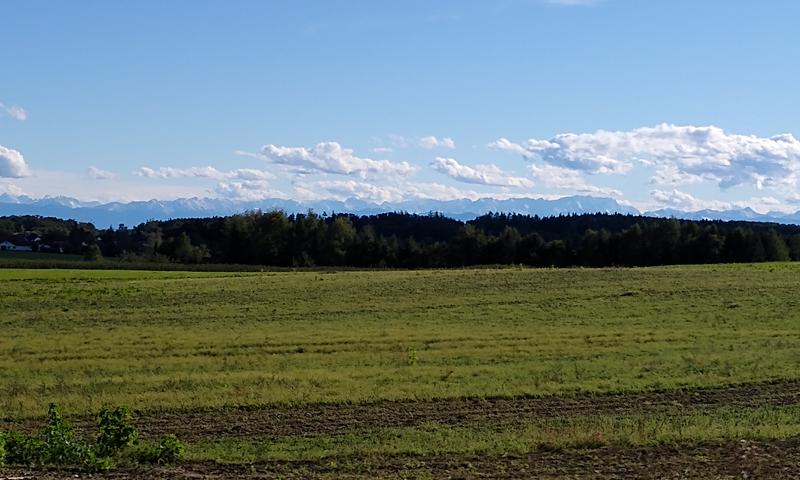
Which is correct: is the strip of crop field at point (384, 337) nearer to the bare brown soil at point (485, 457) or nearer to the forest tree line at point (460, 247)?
the bare brown soil at point (485, 457)

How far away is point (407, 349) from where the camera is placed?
101ft

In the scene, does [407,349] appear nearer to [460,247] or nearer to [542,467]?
[542,467]

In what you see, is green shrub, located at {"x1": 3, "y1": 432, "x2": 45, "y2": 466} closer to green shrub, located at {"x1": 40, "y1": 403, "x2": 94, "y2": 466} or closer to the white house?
green shrub, located at {"x1": 40, "y1": 403, "x2": 94, "y2": 466}

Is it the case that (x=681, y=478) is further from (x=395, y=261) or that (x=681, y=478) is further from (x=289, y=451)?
(x=395, y=261)

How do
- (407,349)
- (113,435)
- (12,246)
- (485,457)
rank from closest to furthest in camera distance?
(485,457)
(113,435)
(407,349)
(12,246)

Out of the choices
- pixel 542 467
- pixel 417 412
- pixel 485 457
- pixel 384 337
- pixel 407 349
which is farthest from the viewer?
pixel 384 337

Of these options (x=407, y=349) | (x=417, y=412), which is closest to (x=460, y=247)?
(x=407, y=349)

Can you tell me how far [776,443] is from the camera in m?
15.6

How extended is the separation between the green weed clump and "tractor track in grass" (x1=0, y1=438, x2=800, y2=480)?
20.3 inches

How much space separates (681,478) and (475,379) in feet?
37.3

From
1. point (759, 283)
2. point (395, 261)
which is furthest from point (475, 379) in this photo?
point (395, 261)

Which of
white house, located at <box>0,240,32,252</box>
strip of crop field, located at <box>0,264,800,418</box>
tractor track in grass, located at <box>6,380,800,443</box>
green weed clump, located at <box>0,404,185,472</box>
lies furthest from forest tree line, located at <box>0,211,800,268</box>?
green weed clump, located at <box>0,404,185,472</box>

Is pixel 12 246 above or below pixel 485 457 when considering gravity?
above

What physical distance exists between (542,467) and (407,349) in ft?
56.3
